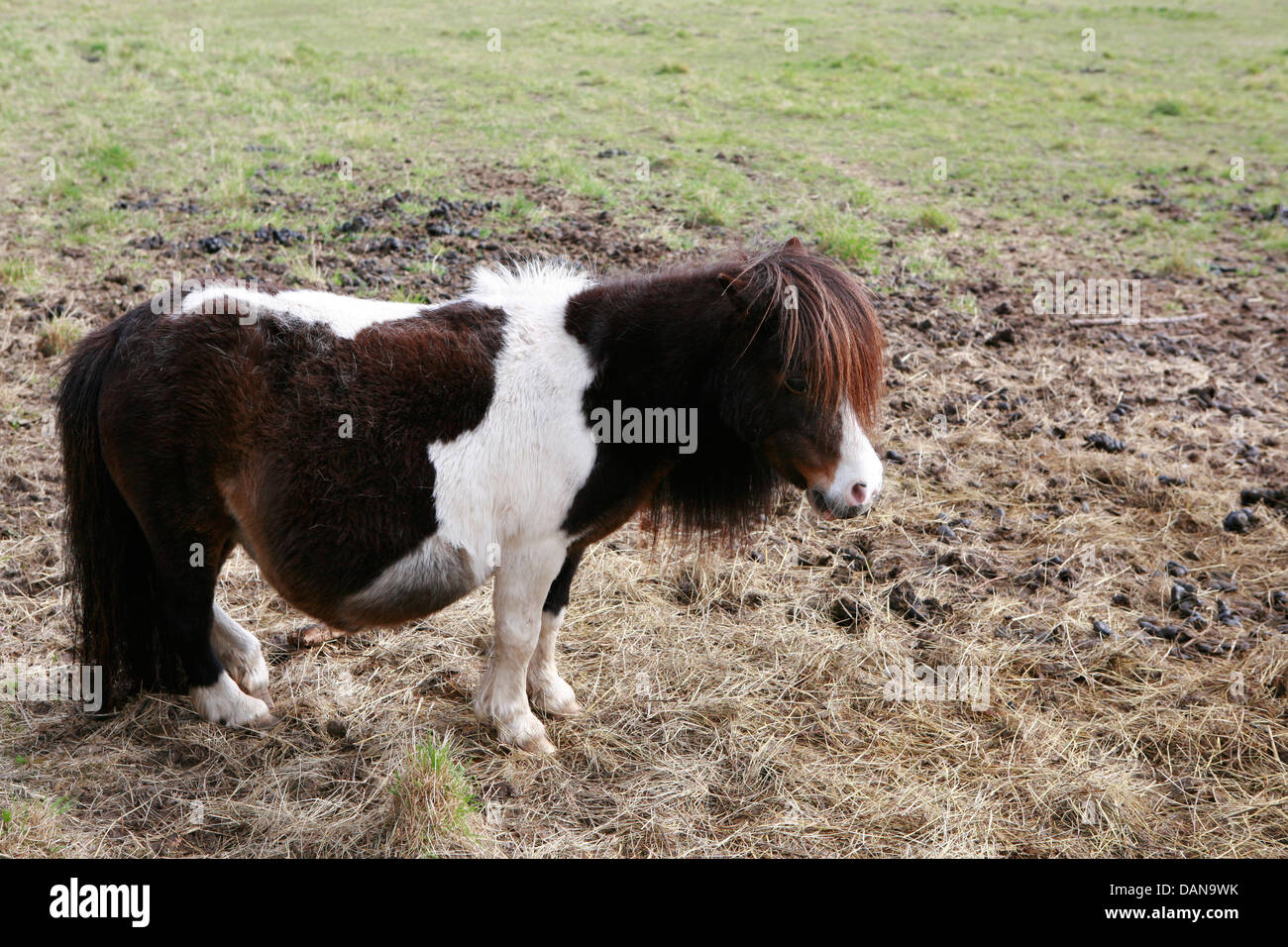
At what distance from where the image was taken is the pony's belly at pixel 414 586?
3637 millimetres

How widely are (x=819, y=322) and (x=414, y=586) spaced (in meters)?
1.80

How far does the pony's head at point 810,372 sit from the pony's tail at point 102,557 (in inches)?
94.0

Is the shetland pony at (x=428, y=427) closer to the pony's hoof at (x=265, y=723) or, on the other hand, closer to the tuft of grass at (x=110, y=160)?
the pony's hoof at (x=265, y=723)

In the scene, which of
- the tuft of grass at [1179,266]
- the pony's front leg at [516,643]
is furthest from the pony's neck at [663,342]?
the tuft of grass at [1179,266]

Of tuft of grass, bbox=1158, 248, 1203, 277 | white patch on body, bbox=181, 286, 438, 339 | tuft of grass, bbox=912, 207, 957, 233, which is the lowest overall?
tuft of grass, bbox=1158, 248, 1203, 277

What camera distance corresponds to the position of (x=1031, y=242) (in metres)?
10.5

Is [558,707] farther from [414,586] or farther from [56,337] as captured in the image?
[56,337]

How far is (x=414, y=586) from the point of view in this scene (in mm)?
3664

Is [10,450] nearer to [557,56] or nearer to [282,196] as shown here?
[282,196]

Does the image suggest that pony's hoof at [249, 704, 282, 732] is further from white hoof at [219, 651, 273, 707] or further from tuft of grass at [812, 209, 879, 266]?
tuft of grass at [812, 209, 879, 266]

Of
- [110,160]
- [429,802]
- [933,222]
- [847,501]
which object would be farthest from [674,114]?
[429,802]

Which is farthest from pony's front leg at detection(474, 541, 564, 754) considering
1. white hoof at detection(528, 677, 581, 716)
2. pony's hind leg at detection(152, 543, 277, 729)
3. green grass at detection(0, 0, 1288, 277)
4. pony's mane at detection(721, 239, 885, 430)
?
green grass at detection(0, 0, 1288, 277)

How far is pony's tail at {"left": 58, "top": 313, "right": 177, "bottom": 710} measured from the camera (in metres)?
3.70

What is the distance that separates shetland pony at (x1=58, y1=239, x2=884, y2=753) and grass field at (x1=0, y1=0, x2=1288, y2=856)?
0.72 m
